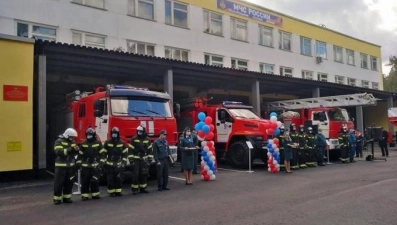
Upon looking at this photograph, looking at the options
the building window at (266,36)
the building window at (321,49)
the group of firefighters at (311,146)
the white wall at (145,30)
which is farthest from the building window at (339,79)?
the group of firefighters at (311,146)

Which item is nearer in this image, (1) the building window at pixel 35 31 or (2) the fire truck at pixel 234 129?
(2) the fire truck at pixel 234 129

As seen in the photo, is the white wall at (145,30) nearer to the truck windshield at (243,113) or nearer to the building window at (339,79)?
the building window at (339,79)

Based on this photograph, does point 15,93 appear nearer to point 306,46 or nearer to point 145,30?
point 145,30

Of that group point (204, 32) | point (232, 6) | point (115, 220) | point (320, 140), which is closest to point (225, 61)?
point (204, 32)

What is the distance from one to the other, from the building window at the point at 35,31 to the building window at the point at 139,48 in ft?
13.3

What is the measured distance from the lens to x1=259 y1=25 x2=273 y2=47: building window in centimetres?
2802

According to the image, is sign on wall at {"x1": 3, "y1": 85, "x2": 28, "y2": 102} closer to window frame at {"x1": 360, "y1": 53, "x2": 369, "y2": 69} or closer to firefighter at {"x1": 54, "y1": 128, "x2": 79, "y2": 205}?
firefighter at {"x1": 54, "y1": 128, "x2": 79, "y2": 205}

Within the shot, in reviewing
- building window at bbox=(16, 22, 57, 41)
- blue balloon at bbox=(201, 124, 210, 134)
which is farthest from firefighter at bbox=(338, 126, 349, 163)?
building window at bbox=(16, 22, 57, 41)

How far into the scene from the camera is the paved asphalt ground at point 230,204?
22.1 ft

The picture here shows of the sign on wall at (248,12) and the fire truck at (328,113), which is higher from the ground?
the sign on wall at (248,12)

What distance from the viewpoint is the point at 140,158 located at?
1000 centimetres

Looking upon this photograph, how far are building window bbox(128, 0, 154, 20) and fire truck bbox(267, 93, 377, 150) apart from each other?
9453 mm

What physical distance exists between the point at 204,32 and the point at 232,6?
3541mm

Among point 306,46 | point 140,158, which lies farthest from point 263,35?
point 140,158
